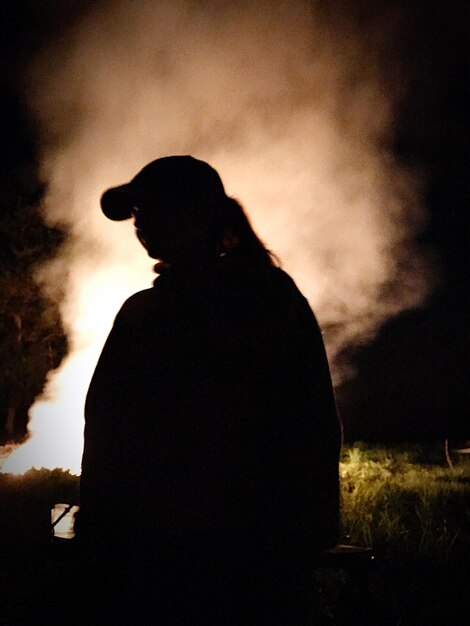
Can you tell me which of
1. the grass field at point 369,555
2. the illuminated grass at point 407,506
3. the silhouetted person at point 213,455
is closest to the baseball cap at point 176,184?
the silhouetted person at point 213,455

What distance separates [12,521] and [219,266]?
10.7ft

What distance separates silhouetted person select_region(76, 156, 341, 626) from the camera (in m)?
1.39

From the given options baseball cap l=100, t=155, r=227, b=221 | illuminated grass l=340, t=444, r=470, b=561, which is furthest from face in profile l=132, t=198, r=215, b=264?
illuminated grass l=340, t=444, r=470, b=561

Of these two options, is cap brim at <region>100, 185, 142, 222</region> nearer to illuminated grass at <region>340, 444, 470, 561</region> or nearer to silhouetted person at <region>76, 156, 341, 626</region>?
silhouetted person at <region>76, 156, 341, 626</region>

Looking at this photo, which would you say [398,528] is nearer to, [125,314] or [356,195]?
[125,314]

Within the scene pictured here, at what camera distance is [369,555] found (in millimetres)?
2484

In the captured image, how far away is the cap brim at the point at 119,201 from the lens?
1.74 m

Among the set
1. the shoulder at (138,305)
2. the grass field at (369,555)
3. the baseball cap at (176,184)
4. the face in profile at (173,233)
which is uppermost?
the baseball cap at (176,184)

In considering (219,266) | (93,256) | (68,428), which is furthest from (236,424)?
(93,256)

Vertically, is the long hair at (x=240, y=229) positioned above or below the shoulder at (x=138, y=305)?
above

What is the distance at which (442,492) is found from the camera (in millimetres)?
5156

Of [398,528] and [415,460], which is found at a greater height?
[415,460]

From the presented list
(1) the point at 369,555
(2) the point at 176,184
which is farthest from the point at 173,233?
(1) the point at 369,555

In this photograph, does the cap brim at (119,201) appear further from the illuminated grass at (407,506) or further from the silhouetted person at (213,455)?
the illuminated grass at (407,506)
